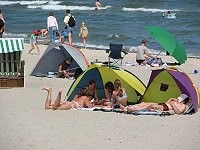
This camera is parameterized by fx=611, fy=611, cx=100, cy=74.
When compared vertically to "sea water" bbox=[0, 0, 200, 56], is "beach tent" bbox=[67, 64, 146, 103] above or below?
above

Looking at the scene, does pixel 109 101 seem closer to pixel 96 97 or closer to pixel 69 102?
pixel 96 97

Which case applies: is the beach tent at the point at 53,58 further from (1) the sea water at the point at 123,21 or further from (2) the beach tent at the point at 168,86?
(1) the sea water at the point at 123,21

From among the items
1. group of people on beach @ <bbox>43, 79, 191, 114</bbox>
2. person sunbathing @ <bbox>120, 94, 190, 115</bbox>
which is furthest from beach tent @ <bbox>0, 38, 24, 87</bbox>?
person sunbathing @ <bbox>120, 94, 190, 115</bbox>

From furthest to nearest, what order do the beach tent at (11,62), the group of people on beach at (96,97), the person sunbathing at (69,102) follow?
1. the beach tent at (11,62)
2. the group of people on beach at (96,97)
3. the person sunbathing at (69,102)

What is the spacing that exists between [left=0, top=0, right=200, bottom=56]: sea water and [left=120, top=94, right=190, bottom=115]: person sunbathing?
11.3m

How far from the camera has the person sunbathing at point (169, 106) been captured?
33.7 feet

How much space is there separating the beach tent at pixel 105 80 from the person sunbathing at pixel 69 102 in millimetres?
454

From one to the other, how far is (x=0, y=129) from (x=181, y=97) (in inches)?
130

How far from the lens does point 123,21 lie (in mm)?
34375

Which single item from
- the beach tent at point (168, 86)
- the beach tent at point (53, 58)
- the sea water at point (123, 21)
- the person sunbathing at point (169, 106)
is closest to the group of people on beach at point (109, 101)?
the person sunbathing at point (169, 106)

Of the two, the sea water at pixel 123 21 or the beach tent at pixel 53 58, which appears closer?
the beach tent at pixel 53 58

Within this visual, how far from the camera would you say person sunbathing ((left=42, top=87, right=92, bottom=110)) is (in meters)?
10.3

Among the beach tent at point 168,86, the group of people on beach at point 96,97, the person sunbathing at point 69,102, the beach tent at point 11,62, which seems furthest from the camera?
the beach tent at point 11,62

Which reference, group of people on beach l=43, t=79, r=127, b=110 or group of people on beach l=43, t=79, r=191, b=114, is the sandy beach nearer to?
group of people on beach l=43, t=79, r=191, b=114
